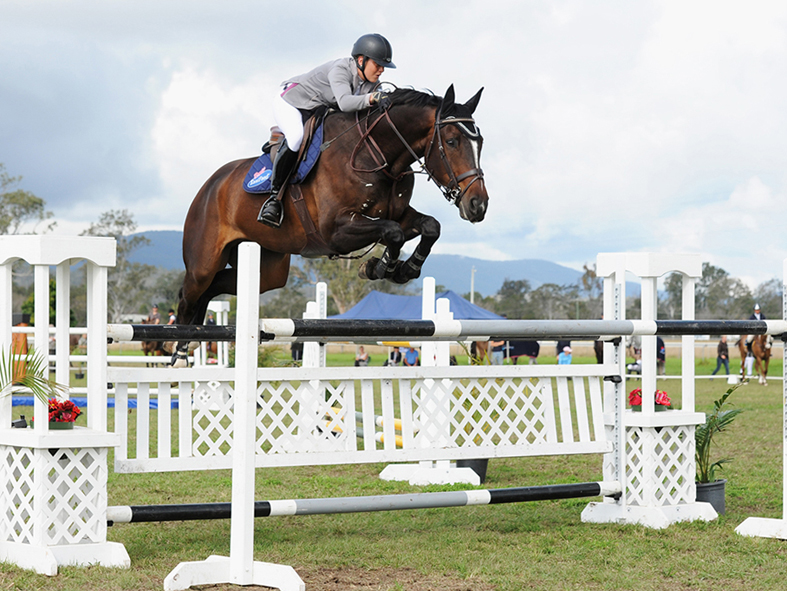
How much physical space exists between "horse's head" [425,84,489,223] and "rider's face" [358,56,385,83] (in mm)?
432

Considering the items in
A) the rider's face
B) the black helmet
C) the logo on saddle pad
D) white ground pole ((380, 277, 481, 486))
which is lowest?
white ground pole ((380, 277, 481, 486))

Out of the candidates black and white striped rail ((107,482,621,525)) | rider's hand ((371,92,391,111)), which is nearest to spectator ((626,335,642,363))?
rider's hand ((371,92,391,111))

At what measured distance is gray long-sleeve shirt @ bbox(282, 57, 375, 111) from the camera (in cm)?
463

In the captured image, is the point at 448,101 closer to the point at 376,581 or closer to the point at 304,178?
the point at 304,178

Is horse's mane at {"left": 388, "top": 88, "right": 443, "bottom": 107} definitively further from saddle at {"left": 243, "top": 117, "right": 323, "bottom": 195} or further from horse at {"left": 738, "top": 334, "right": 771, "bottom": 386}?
horse at {"left": 738, "top": 334, "right": 771, "bottom": 386}

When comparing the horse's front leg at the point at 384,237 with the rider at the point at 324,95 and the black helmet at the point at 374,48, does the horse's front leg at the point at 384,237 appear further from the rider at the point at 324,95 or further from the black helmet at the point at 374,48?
the black helmet at the point at 374,48

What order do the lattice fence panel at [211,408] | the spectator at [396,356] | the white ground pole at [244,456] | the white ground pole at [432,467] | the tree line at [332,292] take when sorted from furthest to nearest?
the tree line at [332,292] < the spectator at [396,356] < the white ground pole at [432,467] < the lattice fence panel at [211,408] < the white ground pole at [244,456]

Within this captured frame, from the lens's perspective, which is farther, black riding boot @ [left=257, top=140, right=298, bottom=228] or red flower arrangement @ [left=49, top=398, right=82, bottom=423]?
black riding boot @ [left=257, top=140, right=298, bottom=228]

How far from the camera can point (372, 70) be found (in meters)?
4.68

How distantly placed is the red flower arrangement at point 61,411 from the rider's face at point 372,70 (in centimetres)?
Answer: 235

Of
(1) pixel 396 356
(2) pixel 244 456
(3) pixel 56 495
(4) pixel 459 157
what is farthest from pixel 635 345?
(3) pixel 56 495

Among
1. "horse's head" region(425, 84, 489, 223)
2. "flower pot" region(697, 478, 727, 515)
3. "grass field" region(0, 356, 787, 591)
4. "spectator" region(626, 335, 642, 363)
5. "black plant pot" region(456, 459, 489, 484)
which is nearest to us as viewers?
"grass field" region(0, 356, 787, 591)

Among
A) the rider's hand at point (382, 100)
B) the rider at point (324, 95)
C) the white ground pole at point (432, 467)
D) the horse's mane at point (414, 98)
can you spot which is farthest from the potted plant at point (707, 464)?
the rider at point (324, 95)

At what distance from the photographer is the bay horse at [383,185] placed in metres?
4.36
